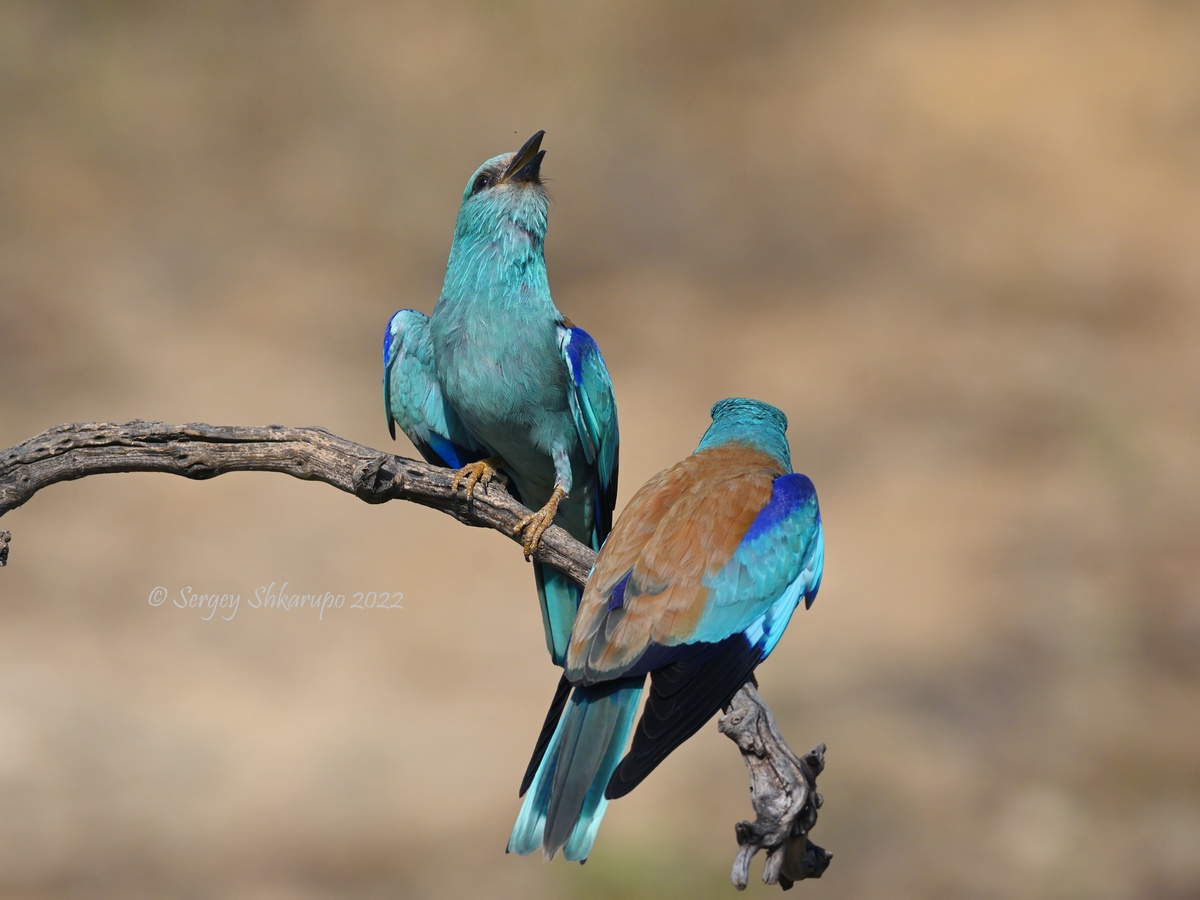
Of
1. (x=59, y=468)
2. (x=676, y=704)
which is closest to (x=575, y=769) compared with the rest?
(x=676, y=704)

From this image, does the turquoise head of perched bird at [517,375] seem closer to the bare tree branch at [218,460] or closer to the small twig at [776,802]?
the bare tree branch at [218,460]

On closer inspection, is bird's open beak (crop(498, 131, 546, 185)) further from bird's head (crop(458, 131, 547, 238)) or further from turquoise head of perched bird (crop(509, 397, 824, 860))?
turquoise head of perched bird (crop(509, 397, 824, 860))

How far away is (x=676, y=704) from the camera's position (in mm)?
1921

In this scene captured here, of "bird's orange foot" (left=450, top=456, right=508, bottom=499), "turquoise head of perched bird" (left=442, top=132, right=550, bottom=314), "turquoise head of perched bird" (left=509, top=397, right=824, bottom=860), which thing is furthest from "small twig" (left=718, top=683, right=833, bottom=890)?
"turquoise head of perched bird" (left=442, top=132, right=550, bottom=314)

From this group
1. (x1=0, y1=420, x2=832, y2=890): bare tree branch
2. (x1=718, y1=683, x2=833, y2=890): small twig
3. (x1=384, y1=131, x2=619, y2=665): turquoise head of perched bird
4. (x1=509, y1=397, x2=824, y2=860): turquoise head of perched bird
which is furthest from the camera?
(x1=384, y1=131, x2=619, y2=665): turquoise head of perched bird

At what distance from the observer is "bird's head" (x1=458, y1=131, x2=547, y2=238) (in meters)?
2.85

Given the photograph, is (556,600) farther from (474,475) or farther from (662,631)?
(662,631)

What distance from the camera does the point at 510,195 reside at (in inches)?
113

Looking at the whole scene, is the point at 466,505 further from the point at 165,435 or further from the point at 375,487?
the point at 165,435

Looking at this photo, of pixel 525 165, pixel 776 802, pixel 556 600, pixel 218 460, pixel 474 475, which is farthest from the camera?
pixel 525 165

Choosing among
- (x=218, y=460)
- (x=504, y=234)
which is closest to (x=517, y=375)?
(x=504, y=234)

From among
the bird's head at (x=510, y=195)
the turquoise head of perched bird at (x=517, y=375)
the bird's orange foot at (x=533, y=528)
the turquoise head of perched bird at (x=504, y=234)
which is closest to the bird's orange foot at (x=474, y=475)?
the turquoise head of perched bird at (x=517, y=375)

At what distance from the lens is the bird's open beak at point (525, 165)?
2.91 meters

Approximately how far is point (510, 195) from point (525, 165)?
3.9 inches
